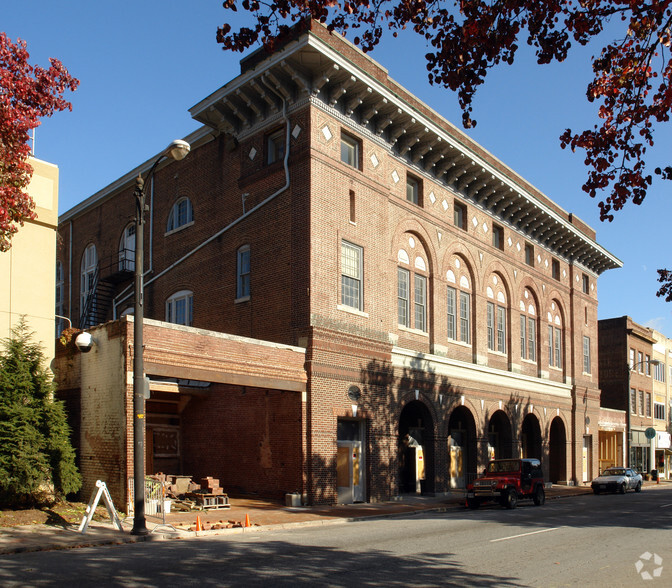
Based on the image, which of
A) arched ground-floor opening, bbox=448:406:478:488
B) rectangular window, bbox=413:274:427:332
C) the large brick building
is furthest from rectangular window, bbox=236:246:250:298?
arched ground-floor opening, bbox=448:406:478:488

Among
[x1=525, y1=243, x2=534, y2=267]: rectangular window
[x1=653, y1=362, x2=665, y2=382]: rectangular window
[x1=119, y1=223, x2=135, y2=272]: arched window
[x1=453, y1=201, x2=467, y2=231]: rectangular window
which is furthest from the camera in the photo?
[x1=653, y1=362, x2=665, y2=382]: rectangular window

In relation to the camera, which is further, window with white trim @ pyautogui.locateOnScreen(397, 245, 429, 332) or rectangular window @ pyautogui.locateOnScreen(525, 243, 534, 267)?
rectangular window @ pyautogui.locateOnScreen(525, 243, 534, 267)

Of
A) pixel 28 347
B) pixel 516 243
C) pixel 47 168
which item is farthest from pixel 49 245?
pixel 516 243

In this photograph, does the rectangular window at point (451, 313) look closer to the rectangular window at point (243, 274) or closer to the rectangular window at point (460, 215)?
the rectangular window at point (460, 215)

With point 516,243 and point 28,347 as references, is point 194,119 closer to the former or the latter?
point 28,347

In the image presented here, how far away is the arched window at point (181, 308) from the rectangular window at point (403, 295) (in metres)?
8.39

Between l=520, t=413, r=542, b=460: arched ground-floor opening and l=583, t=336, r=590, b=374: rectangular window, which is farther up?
l=583, t=336, r=590, b=374: rectangular window

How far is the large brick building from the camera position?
23.7 meters

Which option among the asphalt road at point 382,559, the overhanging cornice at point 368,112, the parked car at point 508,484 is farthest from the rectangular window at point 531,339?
the asphalt road at point 382,559

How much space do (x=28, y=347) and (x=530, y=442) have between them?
95.1 feet

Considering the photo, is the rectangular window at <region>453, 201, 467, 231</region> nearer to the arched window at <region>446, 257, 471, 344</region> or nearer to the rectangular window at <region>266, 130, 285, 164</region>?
the arched window at <region>446, 257, 471, 344</region>

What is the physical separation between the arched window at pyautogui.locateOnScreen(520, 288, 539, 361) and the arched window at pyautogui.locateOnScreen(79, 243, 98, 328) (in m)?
22.1

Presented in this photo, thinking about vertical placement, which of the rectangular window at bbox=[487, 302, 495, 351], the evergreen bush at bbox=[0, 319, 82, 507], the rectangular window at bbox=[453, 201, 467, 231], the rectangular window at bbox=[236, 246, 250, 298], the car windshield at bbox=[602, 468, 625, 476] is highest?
the rectangular window at bbox=[453, 201, 467, 231]

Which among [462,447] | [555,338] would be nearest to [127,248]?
[462,447]
